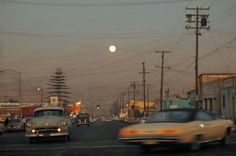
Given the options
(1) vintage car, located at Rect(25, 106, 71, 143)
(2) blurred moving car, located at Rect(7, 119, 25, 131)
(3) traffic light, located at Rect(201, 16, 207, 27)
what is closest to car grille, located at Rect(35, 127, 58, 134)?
(1) vintage car, located at Rect(25, 106, 71, 143)

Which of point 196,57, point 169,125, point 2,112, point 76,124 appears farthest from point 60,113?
point 2,112

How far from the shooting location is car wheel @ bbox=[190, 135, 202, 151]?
18.6 meters

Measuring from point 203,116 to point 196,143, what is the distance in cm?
140

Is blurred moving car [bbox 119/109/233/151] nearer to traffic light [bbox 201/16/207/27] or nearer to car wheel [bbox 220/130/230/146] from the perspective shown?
car wheel [bbox 220/130/230/146]

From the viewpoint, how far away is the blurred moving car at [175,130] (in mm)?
17969

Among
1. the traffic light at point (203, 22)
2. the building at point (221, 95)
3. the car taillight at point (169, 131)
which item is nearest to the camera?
the car taillight at point (169, 131)

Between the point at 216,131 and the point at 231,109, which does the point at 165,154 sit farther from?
the point at 231,109

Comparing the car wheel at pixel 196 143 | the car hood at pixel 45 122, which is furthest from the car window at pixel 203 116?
the car hood at pixel 45 122

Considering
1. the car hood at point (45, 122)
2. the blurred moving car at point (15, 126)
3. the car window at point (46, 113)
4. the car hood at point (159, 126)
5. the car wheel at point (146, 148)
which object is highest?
the car window at point (46, 113)

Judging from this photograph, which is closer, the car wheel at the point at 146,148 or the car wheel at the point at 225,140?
the car wheel at the point at 146,148

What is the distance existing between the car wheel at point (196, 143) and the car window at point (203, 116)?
69cm

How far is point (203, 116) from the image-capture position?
19.9m

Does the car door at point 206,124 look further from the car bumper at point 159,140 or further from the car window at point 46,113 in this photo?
the car window at point 46,113

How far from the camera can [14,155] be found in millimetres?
19500
